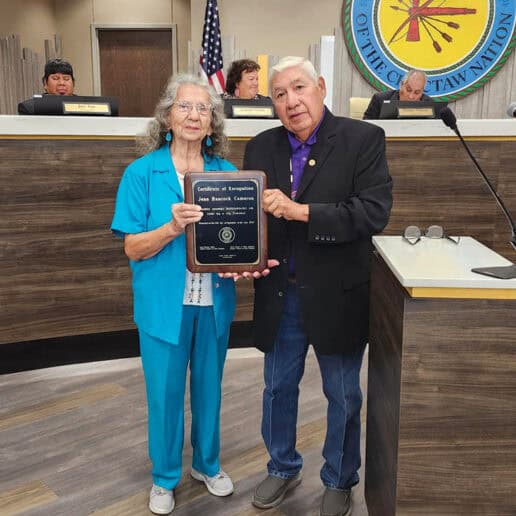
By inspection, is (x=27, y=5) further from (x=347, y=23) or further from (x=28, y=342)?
(x=28, y=342)

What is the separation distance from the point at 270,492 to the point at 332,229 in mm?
928

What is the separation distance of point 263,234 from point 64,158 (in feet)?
5.43

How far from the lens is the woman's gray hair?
1.75 metres

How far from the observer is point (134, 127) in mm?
2992

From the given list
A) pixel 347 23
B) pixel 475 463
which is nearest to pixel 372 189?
pixel 475 463

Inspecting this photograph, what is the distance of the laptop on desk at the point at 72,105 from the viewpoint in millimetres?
2902

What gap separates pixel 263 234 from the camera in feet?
5.47

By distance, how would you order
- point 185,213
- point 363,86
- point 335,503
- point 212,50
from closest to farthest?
1. point 185,213
2. point 335,503
3. point 212,50
4. point 363,86

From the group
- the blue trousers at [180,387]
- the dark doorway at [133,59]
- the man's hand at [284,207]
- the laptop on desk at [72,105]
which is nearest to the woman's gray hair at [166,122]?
the man's hand at [284,207]

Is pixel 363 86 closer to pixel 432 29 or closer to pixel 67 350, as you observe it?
pixel 432 29

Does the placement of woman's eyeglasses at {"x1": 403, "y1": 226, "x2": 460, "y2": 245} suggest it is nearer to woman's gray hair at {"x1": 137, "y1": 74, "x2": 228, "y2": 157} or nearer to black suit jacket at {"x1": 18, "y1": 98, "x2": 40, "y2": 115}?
woman's gray hair at {"x1": 137, "y1": 74, "x2": 228, "y2": 157}

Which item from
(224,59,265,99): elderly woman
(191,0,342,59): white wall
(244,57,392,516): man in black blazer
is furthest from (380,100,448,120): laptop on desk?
(191,0,342,59): white wall

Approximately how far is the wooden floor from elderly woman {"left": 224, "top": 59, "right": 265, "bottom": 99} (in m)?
2.27

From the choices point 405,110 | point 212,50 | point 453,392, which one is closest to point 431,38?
point 212,50
